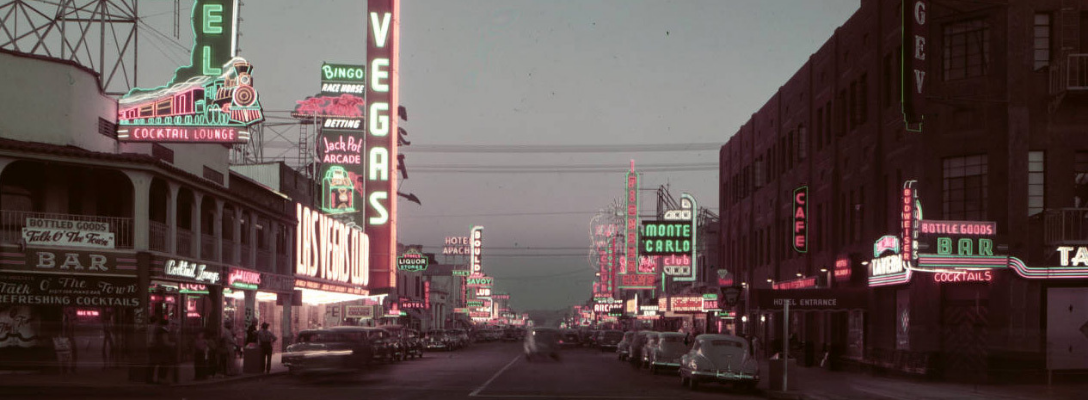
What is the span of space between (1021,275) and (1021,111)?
4.58 metres

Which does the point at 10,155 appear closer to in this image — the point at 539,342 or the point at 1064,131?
the point at 539,342

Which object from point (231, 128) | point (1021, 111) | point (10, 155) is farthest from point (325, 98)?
point (1021, 111)

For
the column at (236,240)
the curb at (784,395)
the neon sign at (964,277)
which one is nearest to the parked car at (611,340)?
the column at (236,240)

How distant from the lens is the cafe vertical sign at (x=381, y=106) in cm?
5719

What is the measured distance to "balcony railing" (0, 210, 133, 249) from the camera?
31.8 meters

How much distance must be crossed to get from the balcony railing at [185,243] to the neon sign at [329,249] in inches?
403

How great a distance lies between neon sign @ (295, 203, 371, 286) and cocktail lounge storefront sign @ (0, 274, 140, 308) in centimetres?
1501

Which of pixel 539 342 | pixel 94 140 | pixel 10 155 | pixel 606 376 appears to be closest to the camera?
pixel 10 155

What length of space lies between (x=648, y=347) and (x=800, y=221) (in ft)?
34.1

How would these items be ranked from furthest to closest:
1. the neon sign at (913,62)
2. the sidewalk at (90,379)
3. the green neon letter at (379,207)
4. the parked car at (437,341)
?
the parked car at (437,341), the green neon letter at (379,207), the neon sign at (913,62), the sidewalk at (90,379)

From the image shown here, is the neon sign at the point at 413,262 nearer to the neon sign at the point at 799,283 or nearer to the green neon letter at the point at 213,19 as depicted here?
the neon sign at the point at 799,283

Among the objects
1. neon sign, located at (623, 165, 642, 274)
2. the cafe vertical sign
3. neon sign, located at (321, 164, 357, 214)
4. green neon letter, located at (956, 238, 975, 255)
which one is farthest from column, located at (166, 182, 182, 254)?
neon sign, located at (623, 165, 642, 274)

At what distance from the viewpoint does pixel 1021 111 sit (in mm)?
31328

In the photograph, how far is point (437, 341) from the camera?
68.9 meters
